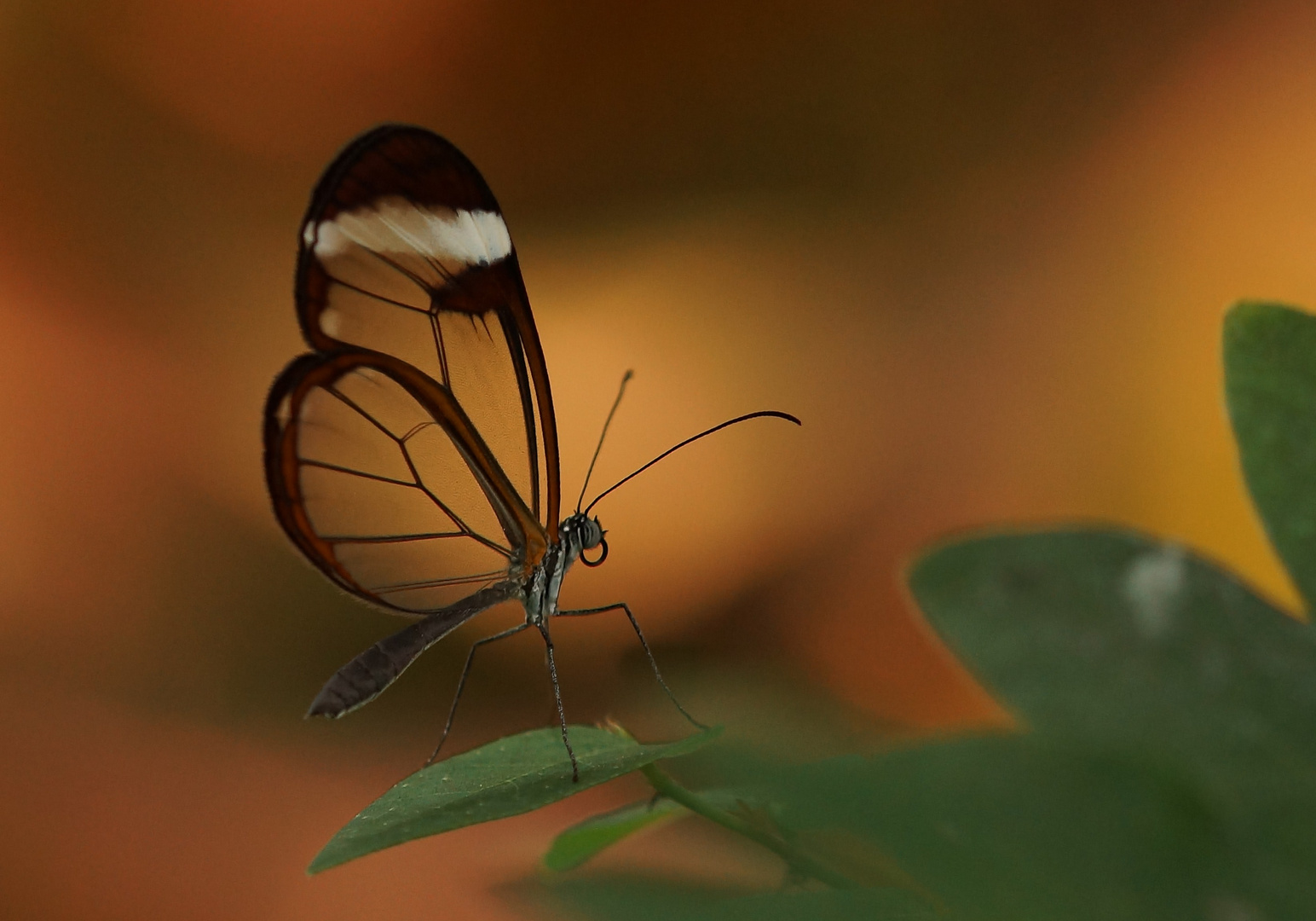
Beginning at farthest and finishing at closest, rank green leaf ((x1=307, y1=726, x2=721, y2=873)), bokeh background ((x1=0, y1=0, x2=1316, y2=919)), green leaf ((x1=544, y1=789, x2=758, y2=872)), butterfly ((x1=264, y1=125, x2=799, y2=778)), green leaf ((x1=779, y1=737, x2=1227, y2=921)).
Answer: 1. bokeh background ((x1=0, y1=0, x2=1316, y2=919))
2. butterfly ((x1=264, y1=125, x2=799, y2=778))
3. green leaf ((x1=544, y1=789, x2=758, y2=872))
4. green leaf ((x1=307, y1=726, x2=721, y2=873))
5. green leaf ((x1=779, y1=737, x2=1227, y2=921))

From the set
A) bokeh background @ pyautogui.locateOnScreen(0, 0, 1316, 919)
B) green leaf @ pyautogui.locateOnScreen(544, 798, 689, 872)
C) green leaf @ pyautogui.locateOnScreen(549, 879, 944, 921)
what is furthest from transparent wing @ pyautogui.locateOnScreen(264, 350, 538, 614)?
bokeh background @ pyautogui.locateOnScreen(0, 0, 1316, 919)

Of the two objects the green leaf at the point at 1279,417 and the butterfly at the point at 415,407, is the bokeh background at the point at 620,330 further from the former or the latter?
the green leaf at the point at 1279,417

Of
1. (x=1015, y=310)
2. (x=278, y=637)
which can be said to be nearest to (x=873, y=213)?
(x=1015, y=310)

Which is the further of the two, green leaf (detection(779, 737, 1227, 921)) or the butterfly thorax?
the butterfly thorax

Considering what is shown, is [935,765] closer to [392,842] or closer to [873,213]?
[392,842]

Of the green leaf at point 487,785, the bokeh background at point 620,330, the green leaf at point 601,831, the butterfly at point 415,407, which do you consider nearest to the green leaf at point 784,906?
the green leaf at point 487,785

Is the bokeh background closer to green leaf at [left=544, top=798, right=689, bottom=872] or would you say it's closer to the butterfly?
the butterfly

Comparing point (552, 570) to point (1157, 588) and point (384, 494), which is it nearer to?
point (384, 494)
